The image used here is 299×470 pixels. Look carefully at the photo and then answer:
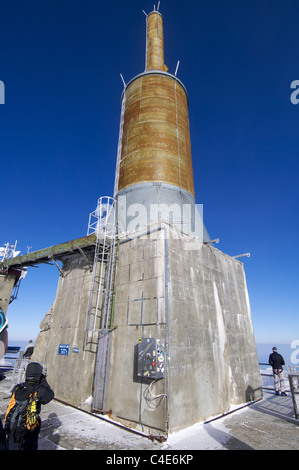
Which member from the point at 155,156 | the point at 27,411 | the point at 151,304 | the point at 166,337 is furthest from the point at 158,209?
the point at 27,411

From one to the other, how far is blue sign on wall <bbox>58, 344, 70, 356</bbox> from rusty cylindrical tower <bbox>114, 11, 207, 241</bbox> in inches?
235

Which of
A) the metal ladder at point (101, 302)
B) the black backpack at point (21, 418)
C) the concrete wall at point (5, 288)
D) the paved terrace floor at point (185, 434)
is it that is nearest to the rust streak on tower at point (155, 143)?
the metal ladder at point (101, 302)

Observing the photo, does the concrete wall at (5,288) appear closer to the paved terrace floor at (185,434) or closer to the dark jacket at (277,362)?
the paved terrace floor at (185,434)

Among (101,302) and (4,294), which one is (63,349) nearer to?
(101,302)

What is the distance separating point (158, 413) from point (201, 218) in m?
8.73

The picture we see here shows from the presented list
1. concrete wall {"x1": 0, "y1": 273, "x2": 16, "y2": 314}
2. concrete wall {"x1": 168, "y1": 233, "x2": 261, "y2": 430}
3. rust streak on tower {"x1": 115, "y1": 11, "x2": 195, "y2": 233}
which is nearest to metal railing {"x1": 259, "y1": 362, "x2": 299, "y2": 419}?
concrete wall {"x1": 168, "y1": 233, "x2": 261, "y2": 430}

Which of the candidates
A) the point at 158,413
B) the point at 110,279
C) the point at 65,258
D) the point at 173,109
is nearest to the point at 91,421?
the point at 158,413

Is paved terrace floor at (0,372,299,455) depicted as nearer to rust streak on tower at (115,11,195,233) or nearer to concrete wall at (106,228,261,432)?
concrete wall at (106,228,261,432)

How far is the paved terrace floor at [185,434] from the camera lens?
6320mm

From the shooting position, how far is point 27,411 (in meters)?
4.57

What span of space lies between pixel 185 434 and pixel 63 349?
6392 millimetres

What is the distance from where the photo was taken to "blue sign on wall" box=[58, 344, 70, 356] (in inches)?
431

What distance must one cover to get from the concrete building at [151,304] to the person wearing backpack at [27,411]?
139 inches
